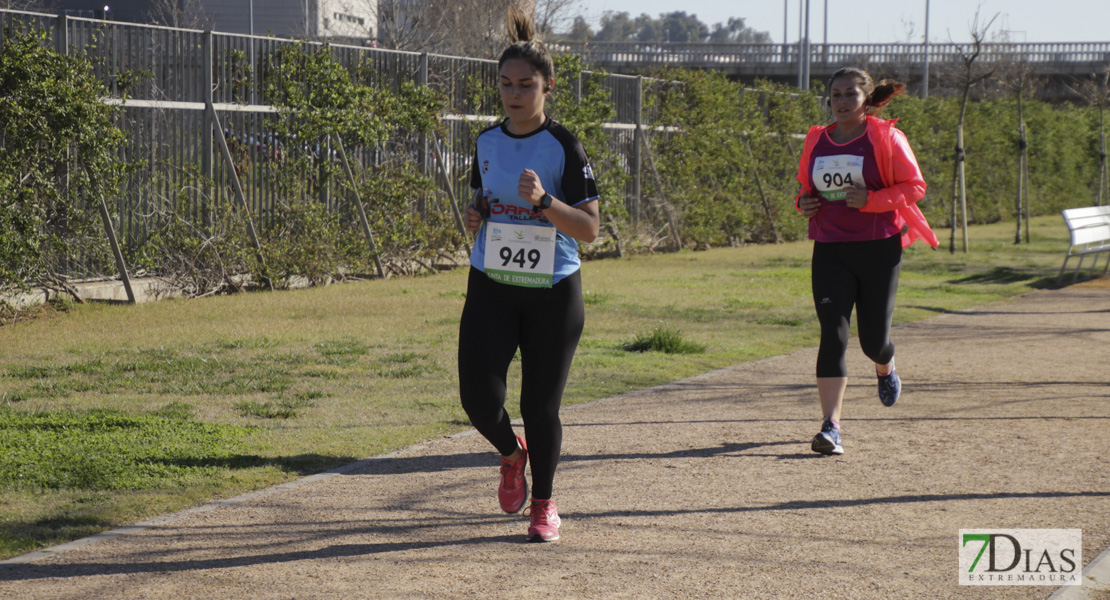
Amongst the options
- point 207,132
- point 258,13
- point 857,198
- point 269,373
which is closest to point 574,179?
point 857,198

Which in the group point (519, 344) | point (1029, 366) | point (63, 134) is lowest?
point (1029, 366)

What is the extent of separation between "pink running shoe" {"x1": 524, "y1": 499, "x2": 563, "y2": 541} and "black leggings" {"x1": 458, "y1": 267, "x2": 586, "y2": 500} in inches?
1.7

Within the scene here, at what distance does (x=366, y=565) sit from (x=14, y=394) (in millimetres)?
3995

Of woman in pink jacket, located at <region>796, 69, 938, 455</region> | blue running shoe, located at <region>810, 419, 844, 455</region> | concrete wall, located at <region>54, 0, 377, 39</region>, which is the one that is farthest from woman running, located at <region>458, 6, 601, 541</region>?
concrete wall, located at <region>54, 0, 377, 39</region>

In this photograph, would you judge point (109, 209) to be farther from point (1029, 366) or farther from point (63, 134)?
point (1029, 366)

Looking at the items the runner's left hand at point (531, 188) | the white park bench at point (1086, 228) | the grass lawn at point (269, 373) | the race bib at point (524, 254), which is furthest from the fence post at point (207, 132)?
the white park bench at point (1086, 228)

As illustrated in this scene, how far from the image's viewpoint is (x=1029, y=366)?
30.8 feet

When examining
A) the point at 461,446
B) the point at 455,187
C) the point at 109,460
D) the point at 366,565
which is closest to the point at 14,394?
the point at 109,460

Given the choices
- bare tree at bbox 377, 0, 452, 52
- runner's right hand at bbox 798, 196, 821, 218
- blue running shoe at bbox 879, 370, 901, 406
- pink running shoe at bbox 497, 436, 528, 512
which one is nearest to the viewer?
pink running shoe at bbox 497, 436, 528, 512

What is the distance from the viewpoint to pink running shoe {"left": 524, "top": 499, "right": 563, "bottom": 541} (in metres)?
4.68

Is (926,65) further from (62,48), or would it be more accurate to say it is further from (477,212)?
(477,212)

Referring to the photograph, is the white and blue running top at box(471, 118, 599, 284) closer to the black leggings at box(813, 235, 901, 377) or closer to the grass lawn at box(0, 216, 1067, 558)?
the grass lawn at box(0, 216, 1067, 558)

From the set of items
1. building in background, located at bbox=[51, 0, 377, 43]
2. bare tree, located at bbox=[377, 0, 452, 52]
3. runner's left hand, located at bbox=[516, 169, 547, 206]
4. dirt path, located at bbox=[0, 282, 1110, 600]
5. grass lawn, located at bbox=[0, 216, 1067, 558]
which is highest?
building in background, located at bbox=[51, 0, 377, 43]

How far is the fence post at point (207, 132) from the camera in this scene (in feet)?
43.4
